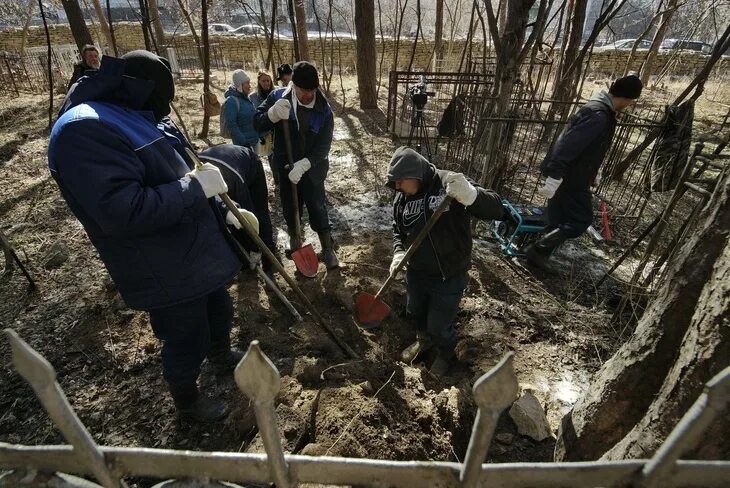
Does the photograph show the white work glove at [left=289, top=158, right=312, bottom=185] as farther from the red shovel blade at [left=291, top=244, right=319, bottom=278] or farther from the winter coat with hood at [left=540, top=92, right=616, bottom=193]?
the winter coat with hood at [left=540, top=92, right=616, bottom=193]

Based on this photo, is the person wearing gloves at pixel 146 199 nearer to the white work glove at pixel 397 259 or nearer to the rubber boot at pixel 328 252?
the white work glove at pixel 397 259

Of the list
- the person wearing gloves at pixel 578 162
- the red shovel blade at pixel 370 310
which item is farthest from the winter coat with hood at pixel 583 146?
the red shovel blade at pixel 370 310

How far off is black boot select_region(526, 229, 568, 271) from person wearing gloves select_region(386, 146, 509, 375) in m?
1.68

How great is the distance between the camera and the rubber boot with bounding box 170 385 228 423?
2.31m

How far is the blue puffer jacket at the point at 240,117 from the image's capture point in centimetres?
498

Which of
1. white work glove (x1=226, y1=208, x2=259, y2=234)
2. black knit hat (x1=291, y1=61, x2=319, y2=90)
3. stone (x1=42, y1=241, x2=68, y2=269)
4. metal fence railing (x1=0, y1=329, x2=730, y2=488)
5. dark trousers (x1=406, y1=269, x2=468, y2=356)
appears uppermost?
black knit hat (x1=291, y1=61, x2=319, y2=90)

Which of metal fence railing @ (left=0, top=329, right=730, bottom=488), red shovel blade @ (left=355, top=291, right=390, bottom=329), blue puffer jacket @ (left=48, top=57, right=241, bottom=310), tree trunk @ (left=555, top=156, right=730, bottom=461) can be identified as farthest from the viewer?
red shovel blade @ (left=355, top=291, right=390, bottom=329)

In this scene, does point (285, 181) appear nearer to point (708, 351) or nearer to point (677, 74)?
point (708, 351)

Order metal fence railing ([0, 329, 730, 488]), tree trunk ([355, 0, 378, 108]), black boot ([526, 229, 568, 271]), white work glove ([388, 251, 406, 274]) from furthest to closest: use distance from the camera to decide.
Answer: tree trunk ([355, 0, 378, 108]) < black boot ([526, 229, 568, 271]) < white work glove ([388, 251, 406, 274]) < metal fence railing ([0, 329, 730, 488])

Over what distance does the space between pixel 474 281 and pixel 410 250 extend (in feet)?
5.35

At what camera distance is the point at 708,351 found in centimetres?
124

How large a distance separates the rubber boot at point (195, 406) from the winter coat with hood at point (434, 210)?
5.37 ft

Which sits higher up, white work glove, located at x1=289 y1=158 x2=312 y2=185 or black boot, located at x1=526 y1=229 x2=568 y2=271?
white work glove, located at x1=289 y1=158 x2=312 y2=185

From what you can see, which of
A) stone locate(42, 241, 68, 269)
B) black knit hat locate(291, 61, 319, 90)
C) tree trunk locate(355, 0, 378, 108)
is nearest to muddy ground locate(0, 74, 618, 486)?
stone locate(42, 241, 68, 269)
